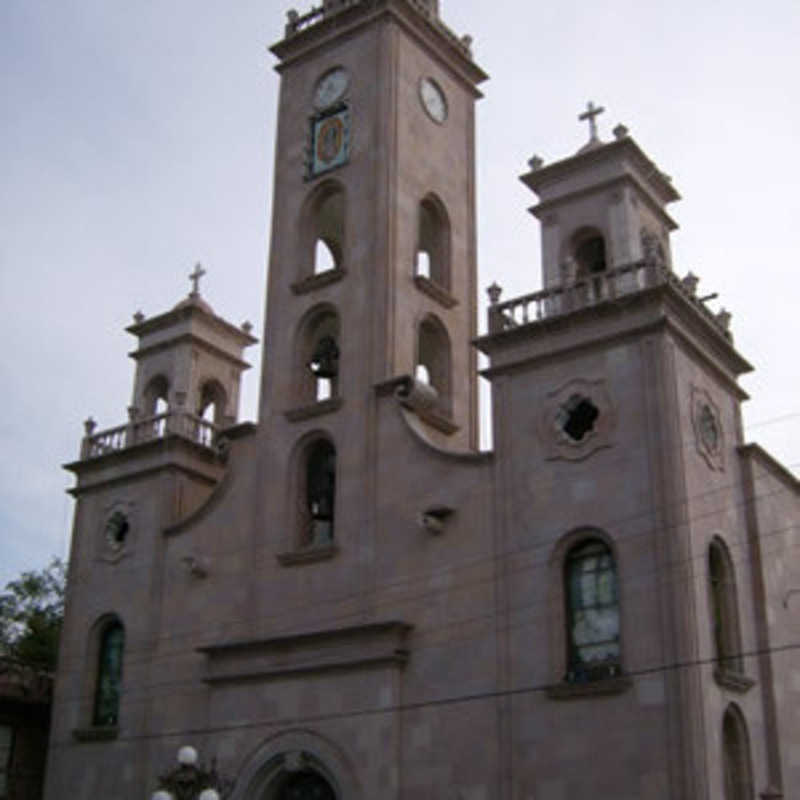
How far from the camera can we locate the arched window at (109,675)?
32.3 meters

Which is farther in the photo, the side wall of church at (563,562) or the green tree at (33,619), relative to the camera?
the green tree at (33,619)

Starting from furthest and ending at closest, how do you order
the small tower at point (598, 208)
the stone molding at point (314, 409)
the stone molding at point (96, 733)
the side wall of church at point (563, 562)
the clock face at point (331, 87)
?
the clock face at point (331, 87), the stone molding at point (96, 733), the stone molding at point (314, 409), the small tower at point (598, 208), the side wall of church at point (563, 562)

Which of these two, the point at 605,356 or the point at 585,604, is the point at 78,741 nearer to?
the point at 585,604

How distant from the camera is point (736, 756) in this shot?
79.5 feet

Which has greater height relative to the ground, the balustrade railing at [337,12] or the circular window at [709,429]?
the balustrade railing at [337,12]

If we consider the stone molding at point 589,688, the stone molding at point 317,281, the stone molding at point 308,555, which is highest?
the stone molding at point 317,281

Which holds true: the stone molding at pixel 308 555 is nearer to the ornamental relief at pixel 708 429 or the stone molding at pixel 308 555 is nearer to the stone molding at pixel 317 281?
the stone molding at pixel 317 281

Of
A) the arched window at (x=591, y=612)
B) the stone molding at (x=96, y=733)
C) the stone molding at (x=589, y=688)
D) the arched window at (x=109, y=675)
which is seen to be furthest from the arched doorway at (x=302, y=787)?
the arched window at (x=591, y=612)

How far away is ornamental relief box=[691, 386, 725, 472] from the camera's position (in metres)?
25.8

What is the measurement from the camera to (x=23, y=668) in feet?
116

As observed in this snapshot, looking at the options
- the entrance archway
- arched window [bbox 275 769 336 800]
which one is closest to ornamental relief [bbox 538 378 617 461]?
the entrance archway

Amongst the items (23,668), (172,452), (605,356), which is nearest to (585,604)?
(605,356)

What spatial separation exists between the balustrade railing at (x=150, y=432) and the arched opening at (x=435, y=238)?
714cm

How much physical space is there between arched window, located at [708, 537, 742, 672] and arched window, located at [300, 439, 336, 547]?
881 centimetres
